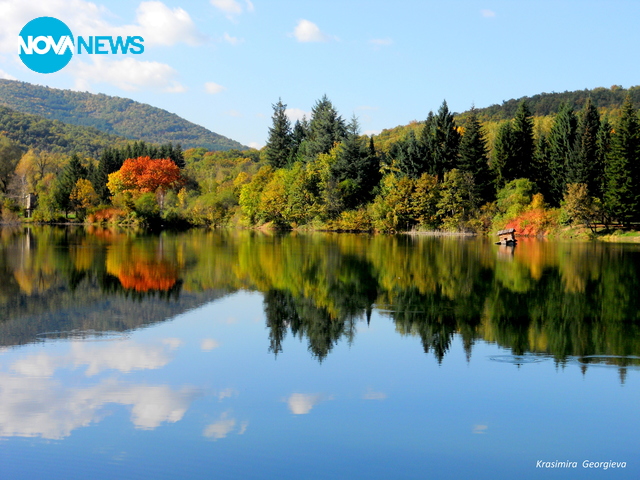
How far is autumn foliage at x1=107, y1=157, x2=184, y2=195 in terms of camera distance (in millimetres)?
75875

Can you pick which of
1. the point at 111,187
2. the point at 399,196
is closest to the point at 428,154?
the point at 399,196

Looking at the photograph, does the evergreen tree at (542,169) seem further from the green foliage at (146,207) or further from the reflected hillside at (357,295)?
the green foliage at (146,207)

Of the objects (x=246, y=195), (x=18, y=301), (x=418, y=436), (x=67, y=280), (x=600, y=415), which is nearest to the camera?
(x=418, y=436)

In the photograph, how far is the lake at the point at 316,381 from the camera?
5895mm

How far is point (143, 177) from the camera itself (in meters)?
76.4

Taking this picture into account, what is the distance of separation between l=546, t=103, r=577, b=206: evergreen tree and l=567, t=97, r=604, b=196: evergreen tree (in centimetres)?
112

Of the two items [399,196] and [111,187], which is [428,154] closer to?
[399,196]

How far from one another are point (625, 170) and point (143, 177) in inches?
2113

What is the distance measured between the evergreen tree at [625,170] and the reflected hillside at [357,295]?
23.3 metres

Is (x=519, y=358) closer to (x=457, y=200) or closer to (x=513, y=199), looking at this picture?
(x=513, y=199)

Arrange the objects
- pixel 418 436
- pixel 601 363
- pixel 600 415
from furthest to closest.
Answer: pixel 601 363
pixel 600 415
pixel 418 436

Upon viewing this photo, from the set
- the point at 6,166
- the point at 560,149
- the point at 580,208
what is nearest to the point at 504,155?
the point at 560,149

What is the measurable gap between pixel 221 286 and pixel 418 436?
39.8 feet

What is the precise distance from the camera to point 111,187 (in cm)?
7588
